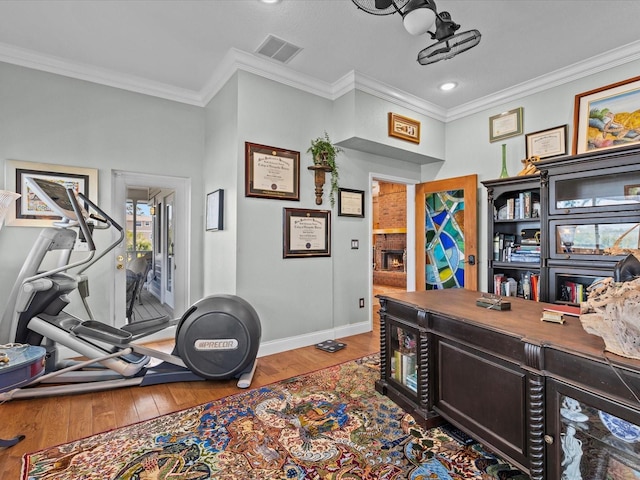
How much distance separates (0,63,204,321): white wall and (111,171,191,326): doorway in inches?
4.3

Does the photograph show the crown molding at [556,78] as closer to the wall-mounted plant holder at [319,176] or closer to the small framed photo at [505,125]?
the small framed photo at [505,125]

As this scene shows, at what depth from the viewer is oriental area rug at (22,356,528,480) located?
1.68 m

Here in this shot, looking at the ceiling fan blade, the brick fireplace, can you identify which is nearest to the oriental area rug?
the ceiling fan blade

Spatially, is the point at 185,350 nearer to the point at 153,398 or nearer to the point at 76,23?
the point at 153,398

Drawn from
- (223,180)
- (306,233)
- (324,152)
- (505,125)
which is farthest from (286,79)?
(505,125)

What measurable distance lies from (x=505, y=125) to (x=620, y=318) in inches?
138

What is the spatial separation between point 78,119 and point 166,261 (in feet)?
5.84

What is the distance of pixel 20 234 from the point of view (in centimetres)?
312

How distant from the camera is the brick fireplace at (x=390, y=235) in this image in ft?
28.3

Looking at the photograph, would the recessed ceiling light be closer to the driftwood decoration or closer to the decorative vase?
the decorative vase

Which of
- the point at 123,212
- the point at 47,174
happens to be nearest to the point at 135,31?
the point at 47,174

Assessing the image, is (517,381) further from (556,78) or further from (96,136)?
(96,136)

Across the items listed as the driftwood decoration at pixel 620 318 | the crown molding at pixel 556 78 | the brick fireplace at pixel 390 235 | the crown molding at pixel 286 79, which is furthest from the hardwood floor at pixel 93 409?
the brick fireplace at pixel 390 235

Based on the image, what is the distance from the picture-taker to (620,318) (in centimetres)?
117
